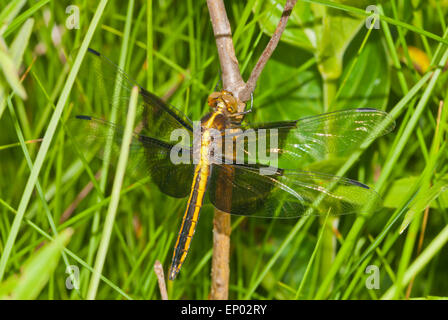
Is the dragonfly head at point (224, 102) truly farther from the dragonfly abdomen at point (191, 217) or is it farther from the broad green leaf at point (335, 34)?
the broad green leaf at point (335, 34)

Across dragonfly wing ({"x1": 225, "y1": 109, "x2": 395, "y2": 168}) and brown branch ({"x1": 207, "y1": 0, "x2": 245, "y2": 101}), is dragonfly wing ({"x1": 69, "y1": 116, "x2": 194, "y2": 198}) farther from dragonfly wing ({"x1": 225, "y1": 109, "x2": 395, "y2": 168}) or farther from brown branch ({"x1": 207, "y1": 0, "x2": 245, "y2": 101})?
brown branch ({"x1": 207, "y1": 0, "x2": 245, "y2": 101})

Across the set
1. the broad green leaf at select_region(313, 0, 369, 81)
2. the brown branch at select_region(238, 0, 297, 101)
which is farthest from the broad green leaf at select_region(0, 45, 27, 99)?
the broad green leaf at select_region(313, 0, 369, 81)

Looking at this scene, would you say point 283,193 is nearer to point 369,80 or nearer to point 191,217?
point 191,217

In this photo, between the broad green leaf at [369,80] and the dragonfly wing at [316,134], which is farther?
the broad green leaf at [369,80]

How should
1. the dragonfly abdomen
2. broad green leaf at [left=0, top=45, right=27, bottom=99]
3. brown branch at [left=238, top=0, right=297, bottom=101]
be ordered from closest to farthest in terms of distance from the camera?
broad green leaf at [left=0, top=45, right=27, bottom=99]
brown branch at [left=238, top=0, right=297, bottom=101]
the dragonfly abdomen

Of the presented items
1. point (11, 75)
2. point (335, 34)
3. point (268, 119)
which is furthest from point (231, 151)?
point (11, 75)

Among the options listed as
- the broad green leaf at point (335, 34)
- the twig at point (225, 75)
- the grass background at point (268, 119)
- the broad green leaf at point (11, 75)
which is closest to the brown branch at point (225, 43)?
the twig at point (225, 75)
